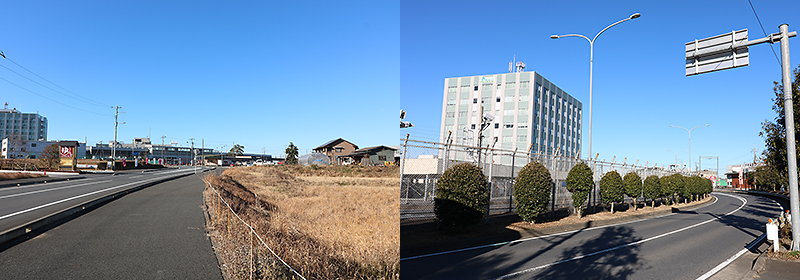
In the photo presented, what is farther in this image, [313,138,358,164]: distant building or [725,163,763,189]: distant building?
[725,163,763,189]: distant building

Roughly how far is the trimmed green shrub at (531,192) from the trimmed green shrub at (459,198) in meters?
2.94

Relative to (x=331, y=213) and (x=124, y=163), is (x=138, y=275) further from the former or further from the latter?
(x=124, y=163)

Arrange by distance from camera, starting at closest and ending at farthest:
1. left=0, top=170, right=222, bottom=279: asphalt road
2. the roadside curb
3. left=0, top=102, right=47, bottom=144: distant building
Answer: left=0, top=170, right=222, bottom=279: asphalt road → the roadside curb → left=0, top=102, right=47, bottom=144: distant building

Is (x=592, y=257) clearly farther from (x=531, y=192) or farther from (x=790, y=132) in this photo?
(x=790, y=132)

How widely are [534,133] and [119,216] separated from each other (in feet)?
186

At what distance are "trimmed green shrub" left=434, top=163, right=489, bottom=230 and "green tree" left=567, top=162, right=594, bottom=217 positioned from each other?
7.20 meters

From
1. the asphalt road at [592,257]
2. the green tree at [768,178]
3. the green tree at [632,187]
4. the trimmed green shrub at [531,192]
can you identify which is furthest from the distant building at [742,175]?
the trimmed green shrub at [531,192]

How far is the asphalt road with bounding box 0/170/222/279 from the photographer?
6.72m

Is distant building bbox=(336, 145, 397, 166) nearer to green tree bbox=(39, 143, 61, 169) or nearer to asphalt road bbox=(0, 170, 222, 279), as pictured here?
asphalt road bbox=(0, 170, 222, 279)

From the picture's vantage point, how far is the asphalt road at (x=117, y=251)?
6718 millimetres

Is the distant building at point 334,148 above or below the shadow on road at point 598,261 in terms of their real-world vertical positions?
above

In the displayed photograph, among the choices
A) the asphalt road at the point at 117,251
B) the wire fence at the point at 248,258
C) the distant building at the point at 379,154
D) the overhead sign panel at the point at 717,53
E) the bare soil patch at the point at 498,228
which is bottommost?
the bare soil patch at the point at 498,228

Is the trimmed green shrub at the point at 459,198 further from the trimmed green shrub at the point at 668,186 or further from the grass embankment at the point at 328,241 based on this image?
the trimmed green shrub at the point at 668,186

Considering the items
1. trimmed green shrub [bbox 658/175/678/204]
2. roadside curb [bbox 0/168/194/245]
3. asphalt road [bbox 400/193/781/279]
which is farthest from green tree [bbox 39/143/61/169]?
trimmed green shrub [bbox 658/175/678/204]
